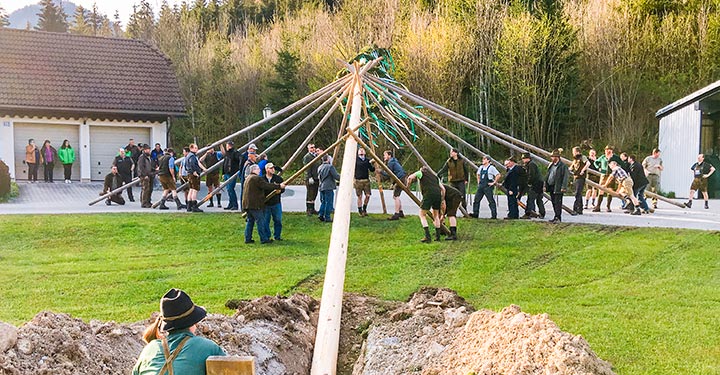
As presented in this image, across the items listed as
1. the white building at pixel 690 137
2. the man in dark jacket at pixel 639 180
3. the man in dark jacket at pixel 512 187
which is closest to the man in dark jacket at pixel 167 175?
the man in dark jacket at pixel 512 187

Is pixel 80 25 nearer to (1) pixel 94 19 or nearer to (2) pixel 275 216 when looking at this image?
(1) pixel 94 19

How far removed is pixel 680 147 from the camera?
24.5 meters

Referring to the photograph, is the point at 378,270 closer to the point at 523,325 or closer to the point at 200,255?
the point at 200,255

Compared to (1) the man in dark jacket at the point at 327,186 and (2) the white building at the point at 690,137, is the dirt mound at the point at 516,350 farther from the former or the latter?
(2) the white building at the point at 690,137

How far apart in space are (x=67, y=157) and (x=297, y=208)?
38.3ft

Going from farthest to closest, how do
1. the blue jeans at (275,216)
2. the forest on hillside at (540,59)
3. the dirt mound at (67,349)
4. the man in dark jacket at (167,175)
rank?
the forest on hillside at (540,59)
the man in dark jacket at (167,175)
the blue jeans at (275,216)
the dirt mound at (67,349)

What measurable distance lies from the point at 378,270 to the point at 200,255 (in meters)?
3.68

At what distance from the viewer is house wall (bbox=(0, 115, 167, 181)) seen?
83.0ft

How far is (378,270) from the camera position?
11.4m

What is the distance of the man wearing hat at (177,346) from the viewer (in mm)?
3955

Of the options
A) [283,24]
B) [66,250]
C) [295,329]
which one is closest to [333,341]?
[295,329]

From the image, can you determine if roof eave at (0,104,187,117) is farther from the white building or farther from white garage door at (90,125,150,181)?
the white building

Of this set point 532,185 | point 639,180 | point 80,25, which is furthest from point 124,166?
point 80,25

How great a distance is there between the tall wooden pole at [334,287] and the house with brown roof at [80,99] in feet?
62.3
